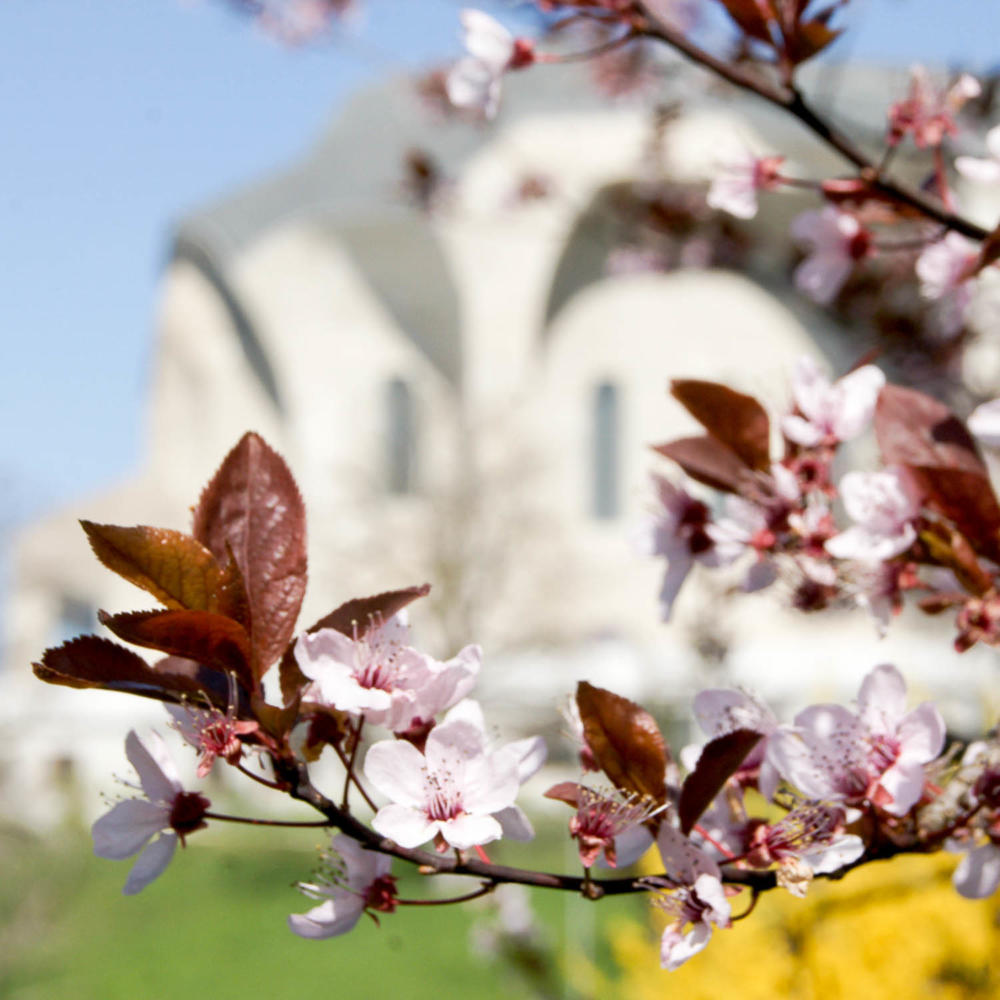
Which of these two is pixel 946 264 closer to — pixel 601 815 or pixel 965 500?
pixel 965 500

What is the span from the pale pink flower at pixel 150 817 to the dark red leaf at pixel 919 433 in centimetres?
53

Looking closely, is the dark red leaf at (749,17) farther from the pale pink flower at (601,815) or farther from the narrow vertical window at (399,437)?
the narrow vertical window at (399,437)

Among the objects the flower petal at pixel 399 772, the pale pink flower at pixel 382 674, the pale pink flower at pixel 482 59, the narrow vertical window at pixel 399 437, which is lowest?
the narrow vertical window at pixel 399 437

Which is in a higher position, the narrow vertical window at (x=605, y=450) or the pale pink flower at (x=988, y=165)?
the pale pink flower at (x=988, y=165)

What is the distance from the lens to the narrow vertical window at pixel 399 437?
561 inches

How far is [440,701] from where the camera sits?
70cm

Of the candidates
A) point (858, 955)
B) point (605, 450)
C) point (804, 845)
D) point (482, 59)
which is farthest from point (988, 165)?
point (605, 450)

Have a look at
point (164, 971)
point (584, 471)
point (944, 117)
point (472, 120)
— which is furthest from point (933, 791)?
point (584, 471)

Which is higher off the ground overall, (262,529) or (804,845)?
(262,529)

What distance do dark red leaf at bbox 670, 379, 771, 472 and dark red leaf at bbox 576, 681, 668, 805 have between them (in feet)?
0.92

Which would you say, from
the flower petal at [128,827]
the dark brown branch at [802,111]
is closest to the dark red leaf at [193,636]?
the flower petal at [128,827]

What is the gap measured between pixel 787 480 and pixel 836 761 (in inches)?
10.0

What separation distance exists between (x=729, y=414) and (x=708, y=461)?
0.05 m

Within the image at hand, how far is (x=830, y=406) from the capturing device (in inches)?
37.2
